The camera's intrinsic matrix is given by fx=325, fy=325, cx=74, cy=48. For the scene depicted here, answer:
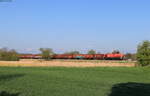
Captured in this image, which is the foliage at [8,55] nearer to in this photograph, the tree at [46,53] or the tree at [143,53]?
the tree at [46,53]

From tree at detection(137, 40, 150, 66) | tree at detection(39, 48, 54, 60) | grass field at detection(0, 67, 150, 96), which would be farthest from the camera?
tree at detection(39, 48, 54, 60)

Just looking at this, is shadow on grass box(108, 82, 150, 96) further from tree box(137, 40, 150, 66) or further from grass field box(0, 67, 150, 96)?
tree box(137, 40, 150, 66)

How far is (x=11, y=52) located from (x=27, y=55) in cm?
1143

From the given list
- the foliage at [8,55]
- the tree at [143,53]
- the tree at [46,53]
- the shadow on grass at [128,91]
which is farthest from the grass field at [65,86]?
the tree at [46,53]

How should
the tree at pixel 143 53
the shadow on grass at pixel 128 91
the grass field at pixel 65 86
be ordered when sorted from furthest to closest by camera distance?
the tree at pixel 143 53 < the shadow on grass at pixel 128 91 < the grass field at pixel 65 86

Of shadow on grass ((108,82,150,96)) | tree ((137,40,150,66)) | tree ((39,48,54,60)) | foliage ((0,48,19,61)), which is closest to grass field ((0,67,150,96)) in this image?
shadow on grass ((108,82,150,96))

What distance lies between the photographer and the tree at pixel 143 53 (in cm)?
7850

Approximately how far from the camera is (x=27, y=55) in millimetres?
134625

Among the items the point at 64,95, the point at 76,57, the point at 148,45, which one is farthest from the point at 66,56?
the point at 64,95

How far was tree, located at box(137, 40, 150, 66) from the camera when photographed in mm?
78500

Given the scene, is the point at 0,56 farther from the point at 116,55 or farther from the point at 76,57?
the point at 116,55

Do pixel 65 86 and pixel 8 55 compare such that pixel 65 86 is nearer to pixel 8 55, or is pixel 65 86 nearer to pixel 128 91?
pixel 128 91

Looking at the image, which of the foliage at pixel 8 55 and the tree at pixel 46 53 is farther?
the tree at pixel 46 53

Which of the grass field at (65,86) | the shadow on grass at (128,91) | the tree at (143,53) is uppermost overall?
the tree at (143,53)
